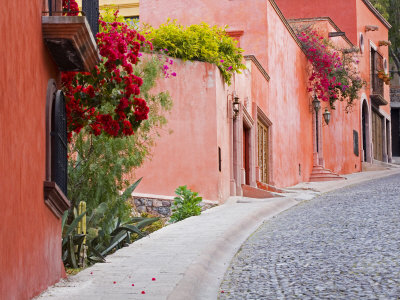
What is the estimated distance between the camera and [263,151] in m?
23.1

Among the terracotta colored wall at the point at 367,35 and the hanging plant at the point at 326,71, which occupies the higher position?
the terracotta colored wall at the point at 367,35

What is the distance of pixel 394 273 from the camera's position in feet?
26.0

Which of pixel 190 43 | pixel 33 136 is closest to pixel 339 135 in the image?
pixel 190 43

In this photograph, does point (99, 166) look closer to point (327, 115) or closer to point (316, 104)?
point (316, 104)

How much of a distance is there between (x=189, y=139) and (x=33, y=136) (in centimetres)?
990

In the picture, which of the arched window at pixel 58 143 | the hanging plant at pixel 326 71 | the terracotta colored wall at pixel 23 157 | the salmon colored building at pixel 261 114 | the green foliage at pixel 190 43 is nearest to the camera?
the terracotta colored wall at pixel 23 157

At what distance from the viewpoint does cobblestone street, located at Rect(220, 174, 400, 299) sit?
7.43 m

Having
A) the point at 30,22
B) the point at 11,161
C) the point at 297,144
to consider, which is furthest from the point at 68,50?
the point at 297,144

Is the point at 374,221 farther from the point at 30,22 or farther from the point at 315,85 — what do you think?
the point at 315,85

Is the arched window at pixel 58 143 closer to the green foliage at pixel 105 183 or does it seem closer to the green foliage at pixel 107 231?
the green foliage at pixel 107 231

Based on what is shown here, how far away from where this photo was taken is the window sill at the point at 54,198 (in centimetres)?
763

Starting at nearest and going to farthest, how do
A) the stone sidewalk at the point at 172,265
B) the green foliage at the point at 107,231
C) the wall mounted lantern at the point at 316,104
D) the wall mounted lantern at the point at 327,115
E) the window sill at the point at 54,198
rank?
the stone sidewalk at the point at 172,265, the window sill at the point at 54,198, the green foliage at the point at 107,231, the wall mounted lantern at the point at 316,104, the wall mounted lantern at the point at 327,115

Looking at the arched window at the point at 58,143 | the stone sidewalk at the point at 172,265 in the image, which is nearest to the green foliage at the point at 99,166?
the stone sidewalk at the point at 172,265

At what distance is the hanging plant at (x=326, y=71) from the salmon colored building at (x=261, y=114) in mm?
414
